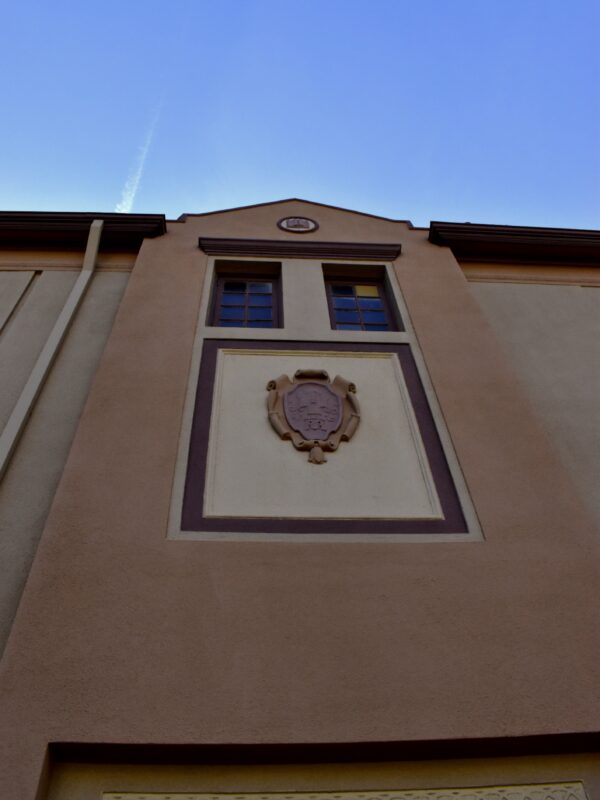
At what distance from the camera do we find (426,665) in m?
3.86

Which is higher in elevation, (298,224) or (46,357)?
(298,224)

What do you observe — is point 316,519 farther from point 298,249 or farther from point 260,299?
point 298,249

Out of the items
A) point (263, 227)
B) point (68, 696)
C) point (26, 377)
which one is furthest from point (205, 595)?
point (263, 227)

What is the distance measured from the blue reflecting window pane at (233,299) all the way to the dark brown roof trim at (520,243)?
3.02 m

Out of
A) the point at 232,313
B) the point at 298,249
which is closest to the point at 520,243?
the point at 298,249

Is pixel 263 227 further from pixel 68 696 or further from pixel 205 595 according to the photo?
pixel 68 696

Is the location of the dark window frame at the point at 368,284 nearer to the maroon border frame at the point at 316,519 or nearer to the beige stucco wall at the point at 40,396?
the maroon border frame at the point at 316,519

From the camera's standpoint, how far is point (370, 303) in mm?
8125

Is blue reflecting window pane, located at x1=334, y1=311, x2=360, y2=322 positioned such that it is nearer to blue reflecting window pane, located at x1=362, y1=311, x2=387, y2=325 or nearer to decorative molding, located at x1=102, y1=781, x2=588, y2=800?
blue reflecting window pane, located at x1=362, y1=311, x2=387, y2=325

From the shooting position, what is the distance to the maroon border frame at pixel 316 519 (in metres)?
4.76

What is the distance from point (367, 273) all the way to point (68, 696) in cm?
649

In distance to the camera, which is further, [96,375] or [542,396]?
[542,396]

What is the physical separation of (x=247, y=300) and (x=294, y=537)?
13.7 feet

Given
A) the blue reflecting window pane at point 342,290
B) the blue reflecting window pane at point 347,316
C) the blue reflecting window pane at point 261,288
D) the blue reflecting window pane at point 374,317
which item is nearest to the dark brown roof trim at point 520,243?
the blue reflecting window pane at point 342,290
